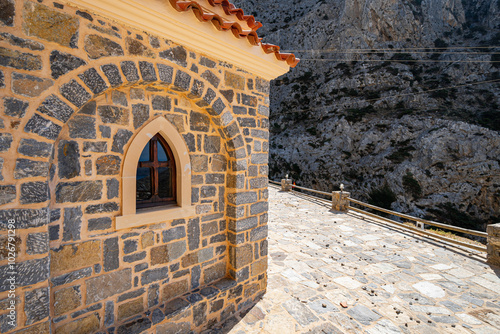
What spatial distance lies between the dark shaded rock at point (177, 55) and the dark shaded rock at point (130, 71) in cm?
35

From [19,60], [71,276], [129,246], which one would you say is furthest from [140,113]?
[71,276]

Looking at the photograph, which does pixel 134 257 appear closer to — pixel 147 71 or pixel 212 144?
pixel 212 144

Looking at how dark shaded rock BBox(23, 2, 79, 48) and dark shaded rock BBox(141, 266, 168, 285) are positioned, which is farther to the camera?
dark shaded rock BBox(141, 266, 168, 285)

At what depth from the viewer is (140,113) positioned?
2.46 meters

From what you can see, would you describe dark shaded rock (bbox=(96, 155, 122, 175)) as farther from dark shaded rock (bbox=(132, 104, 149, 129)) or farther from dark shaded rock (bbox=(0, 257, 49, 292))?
dark shaded rock (bbox=(0, 257, 49, 292))

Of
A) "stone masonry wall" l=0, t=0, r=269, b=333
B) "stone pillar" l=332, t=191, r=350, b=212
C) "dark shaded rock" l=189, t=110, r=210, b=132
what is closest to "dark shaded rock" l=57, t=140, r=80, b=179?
"stone masonry wall" l=0, t=0, r=269, b=333

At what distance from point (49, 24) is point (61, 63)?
0.99 ft

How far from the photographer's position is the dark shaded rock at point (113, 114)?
2216 mm

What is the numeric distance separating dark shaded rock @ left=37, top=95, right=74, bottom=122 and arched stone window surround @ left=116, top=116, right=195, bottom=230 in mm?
622

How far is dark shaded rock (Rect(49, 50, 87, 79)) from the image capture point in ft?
5.88

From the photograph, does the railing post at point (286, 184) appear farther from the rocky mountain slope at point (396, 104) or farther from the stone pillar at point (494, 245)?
the rocky mountain slope at point (396, 104)

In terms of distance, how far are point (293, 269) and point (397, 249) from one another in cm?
316

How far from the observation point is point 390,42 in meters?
27.6

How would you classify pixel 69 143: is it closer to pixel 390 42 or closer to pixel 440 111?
pixel 440 111
